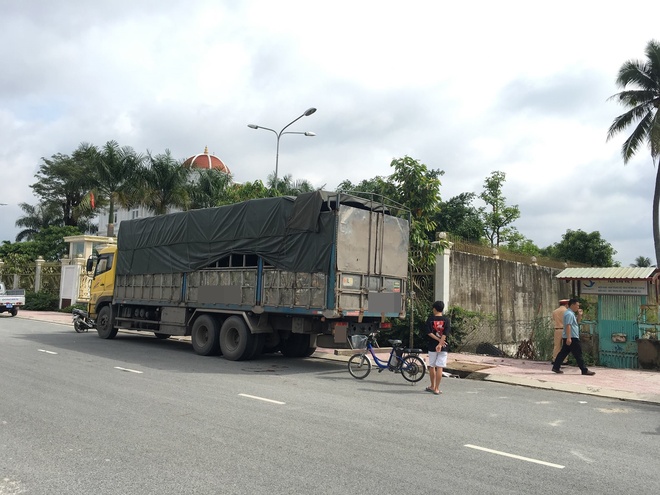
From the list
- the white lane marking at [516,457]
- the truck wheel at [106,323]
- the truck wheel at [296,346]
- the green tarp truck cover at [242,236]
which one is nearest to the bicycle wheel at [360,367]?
the green tarp truck cover at [242,236]

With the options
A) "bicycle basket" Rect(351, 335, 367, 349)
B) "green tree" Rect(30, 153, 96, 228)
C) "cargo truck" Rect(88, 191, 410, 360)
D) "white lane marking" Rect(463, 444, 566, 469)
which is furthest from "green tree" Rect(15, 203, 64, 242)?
"white lane marking" Rect(463, 444, 566, 469)

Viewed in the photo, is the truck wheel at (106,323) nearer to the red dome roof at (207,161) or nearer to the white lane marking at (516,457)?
the white lane marking at (516,457)

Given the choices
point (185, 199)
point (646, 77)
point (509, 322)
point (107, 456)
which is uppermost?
point (646, 77)

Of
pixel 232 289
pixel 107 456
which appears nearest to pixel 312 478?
pixel 107 456

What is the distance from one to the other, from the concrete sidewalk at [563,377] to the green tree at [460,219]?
2201cm

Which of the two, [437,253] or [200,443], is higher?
[437,253]

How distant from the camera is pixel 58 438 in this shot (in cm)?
559

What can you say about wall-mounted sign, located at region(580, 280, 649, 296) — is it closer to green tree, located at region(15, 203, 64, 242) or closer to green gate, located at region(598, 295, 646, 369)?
green gate, located at region(598, 295, 646, 369)

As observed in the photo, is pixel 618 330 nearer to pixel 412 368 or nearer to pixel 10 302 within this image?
pixel 412 368

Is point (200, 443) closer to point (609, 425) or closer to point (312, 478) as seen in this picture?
point (312, 478)

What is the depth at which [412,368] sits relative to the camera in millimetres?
9852

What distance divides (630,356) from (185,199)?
79.3 ft

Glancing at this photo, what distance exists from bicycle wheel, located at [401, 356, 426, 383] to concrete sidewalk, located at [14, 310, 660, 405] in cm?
192

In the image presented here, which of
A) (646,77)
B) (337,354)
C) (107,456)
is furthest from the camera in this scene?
(646,77)
